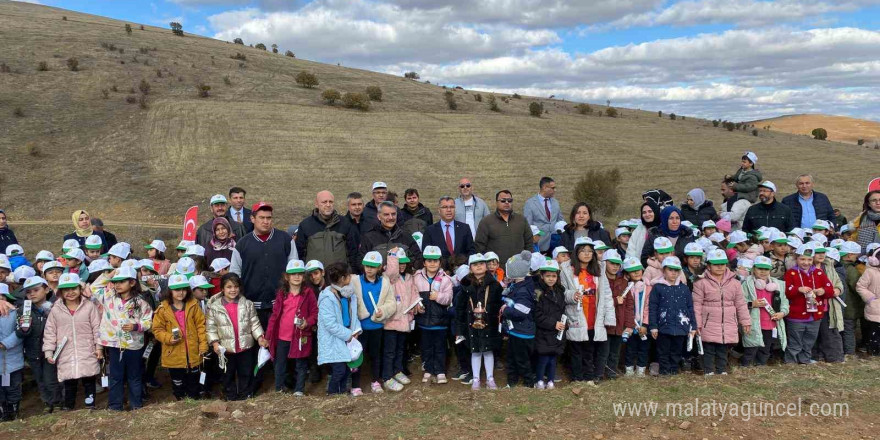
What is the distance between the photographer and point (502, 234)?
291 inches

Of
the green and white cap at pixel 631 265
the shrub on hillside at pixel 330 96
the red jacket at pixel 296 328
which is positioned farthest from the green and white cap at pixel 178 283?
the shrub on hillside at pixel 330 96

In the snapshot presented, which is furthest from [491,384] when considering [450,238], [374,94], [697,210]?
[374,94]

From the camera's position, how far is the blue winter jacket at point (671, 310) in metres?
6.21

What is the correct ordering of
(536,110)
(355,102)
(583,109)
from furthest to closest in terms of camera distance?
(583,109) → (536,110) → (355,102)

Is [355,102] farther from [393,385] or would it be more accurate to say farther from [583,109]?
[393,385]

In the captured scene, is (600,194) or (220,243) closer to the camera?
(220,243)

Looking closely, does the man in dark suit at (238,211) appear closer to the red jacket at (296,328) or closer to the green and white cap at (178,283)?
the green and white cap at (178,283)

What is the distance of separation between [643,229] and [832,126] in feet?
358

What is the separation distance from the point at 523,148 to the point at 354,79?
73.0 feet

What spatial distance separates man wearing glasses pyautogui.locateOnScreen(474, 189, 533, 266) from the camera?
738cm

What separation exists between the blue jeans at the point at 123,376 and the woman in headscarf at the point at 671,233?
621 cm

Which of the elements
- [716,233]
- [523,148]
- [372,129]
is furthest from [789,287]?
[372,129]

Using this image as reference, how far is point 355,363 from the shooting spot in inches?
238

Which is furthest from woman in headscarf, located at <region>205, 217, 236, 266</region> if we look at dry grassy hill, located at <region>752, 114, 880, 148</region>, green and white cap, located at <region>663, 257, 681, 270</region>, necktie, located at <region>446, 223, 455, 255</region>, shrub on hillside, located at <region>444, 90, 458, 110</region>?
dry grassy hill, located at <region>752, 114, 880, 148</region>
